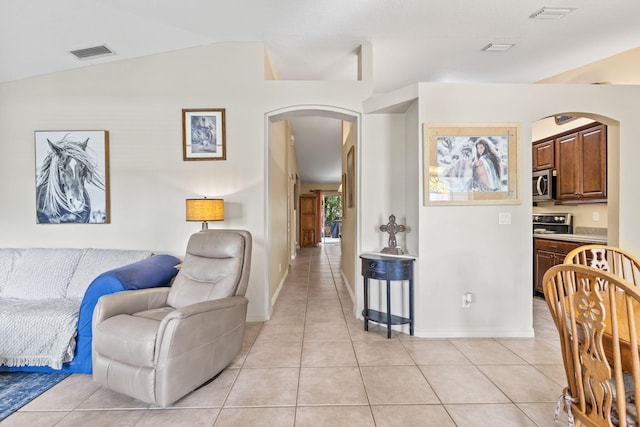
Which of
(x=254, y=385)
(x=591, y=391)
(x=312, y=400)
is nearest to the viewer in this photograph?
(x=591, y=391)

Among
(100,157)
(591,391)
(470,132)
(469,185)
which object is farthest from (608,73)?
(100,157)

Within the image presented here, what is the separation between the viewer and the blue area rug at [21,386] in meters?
1.95

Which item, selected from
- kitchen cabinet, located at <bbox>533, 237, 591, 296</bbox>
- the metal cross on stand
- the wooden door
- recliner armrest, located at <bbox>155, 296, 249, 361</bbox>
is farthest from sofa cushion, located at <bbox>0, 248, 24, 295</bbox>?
the wooden door

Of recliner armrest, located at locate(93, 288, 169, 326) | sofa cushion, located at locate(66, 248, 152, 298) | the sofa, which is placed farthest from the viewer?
sofa cushion, located at locate(66, 248, 152, 298)

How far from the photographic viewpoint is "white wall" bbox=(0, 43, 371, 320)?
342 centimetres

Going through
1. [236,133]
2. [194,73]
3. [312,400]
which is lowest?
[312,400]

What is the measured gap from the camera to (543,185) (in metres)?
4.31

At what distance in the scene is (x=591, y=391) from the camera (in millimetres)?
1153

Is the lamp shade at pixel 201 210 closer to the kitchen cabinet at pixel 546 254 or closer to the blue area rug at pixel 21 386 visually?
the blue area rug at pixel 21 386

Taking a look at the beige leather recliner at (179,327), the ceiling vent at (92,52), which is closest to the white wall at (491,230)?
the beige leather recliner at (179,327)

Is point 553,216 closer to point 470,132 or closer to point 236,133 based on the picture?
point 470,132

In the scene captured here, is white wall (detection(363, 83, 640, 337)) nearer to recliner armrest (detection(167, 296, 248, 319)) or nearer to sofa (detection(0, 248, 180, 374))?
recliner armrest (detection(167, 296, 248, 319))

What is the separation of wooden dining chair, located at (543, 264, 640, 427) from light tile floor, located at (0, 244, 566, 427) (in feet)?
2.57

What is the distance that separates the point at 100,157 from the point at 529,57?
525 centimetres
